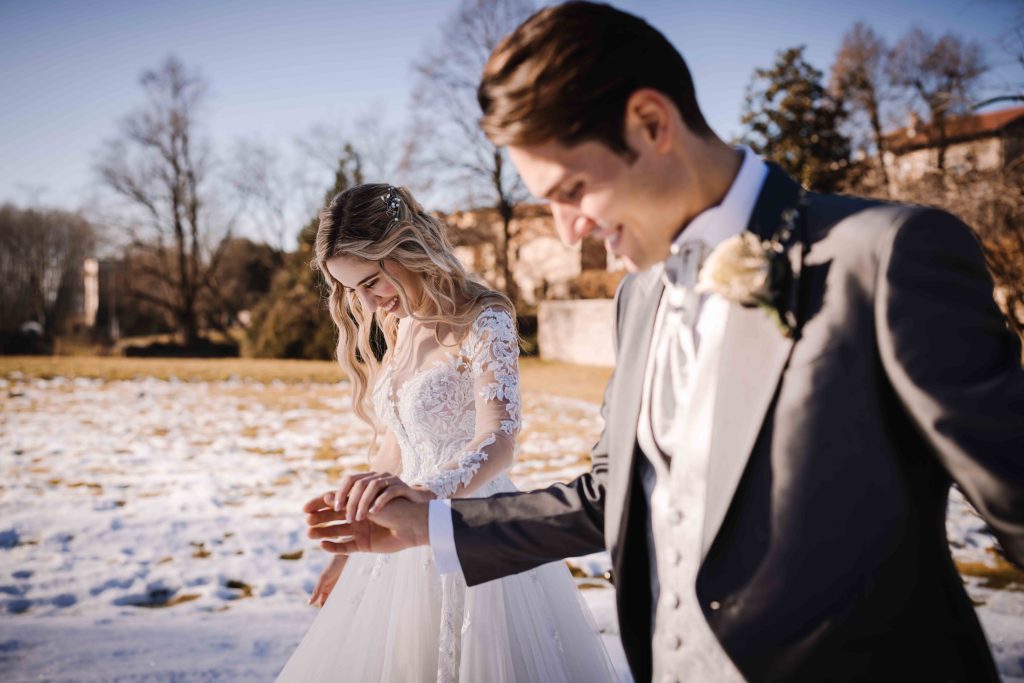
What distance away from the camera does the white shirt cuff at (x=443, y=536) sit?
1639 millimetres

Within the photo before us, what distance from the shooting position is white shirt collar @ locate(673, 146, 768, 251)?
1.37 meters

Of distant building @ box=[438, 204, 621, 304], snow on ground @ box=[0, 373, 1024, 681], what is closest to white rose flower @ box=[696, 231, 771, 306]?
snow on ground @ box=[0, 373, 1024, 681]

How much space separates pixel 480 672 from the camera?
2.23 metres

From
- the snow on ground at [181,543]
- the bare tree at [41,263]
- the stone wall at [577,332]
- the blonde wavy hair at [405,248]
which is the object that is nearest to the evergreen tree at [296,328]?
the stone wall at [577,332]

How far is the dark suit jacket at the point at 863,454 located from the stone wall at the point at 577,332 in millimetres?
21085

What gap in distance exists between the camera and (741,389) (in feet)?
4.16

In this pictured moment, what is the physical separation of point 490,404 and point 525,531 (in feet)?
3.20

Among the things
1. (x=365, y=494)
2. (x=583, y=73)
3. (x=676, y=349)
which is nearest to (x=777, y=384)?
(x=676, y=349)

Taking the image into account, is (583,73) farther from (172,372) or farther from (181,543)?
(172,372)

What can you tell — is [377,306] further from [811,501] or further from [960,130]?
[960,130]

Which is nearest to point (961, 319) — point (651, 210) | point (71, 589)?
point (651, 210)

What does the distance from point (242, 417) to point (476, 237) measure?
1782cm

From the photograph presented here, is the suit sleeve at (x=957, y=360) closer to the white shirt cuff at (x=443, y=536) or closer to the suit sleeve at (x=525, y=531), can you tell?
the suit sleeve at (x=525, y=531)

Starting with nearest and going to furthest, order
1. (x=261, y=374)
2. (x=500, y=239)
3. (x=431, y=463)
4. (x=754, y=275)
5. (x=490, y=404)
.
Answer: (x=754, y=275) < (x=490, y=404) < (x=431, y=463) < (x=261, y=374) < (x=500, y=239)
